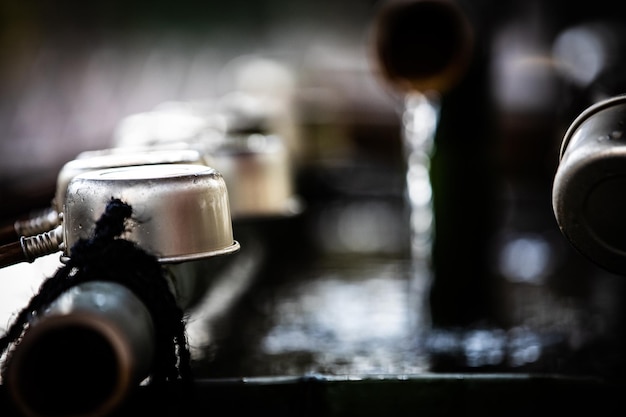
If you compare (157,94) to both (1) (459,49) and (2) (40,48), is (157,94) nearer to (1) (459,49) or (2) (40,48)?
(2) (40,48)

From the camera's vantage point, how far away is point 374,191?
618 centimetres

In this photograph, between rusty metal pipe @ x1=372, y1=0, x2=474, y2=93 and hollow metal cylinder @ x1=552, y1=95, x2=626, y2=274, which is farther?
rusty metal pipe @ x1=372, y1=0, x2=474, y2=93

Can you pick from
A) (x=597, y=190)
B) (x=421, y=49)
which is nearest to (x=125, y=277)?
(x=597, y=190)

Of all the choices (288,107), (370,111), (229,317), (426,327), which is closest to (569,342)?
(426,327)

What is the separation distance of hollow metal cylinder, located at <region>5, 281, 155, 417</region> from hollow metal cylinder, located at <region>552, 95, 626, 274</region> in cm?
74

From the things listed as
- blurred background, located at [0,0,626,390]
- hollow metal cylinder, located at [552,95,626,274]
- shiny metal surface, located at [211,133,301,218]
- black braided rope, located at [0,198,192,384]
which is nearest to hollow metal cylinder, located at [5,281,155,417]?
black braided rope, located at [0,198,192,384]

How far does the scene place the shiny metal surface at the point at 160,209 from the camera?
4.71 ft

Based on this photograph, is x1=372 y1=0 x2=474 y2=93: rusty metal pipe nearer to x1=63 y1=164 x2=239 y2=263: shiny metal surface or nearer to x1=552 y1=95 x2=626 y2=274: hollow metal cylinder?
x1=552 y1=95 x2=626 y2=274: hollow metal cylinder

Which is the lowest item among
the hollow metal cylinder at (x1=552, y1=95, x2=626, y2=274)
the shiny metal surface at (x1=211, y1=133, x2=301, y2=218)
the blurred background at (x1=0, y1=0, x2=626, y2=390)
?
the blurred background at (x1=0, y1=0, x2=626, y2=390)

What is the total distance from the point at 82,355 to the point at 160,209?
0.28 metres

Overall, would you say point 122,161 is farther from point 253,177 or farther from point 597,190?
point 597,190

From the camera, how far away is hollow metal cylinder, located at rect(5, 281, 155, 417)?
3.91 ft

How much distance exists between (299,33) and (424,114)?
836 centimetres

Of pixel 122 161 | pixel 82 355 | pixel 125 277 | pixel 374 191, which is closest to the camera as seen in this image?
pixel 82 355
